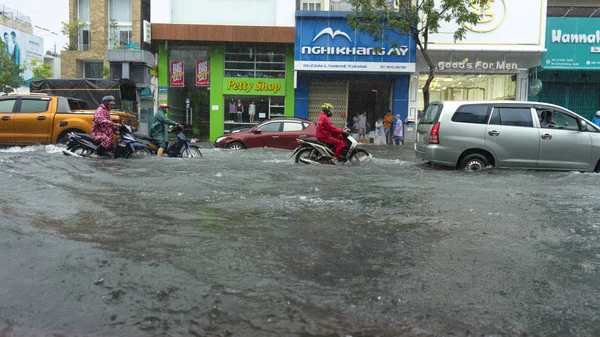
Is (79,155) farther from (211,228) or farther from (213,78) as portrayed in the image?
(213,78)

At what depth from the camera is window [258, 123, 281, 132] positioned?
14898mm

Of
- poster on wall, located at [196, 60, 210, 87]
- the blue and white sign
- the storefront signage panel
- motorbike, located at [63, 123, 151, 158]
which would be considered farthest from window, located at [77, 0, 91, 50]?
motorbike, located at [63, 123, 151, 158]

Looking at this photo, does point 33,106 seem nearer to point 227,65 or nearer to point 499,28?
point 227,65

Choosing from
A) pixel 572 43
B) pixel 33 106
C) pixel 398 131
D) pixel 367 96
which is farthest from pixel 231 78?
pixel 572 43

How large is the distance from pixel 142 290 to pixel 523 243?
3.29 m

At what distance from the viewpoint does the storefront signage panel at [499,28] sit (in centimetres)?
2100

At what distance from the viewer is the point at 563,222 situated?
214 inches

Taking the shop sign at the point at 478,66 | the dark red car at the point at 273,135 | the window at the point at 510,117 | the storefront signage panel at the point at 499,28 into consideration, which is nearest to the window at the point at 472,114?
the window at the point at 510,117

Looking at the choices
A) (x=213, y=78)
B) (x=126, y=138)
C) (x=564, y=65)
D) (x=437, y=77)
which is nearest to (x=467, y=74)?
→ (x=437, y=77)

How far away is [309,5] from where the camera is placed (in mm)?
22719

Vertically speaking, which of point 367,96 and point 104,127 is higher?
point 367,96

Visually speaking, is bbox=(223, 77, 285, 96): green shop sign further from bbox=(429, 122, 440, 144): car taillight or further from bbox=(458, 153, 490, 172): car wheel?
bbox=(458, 153, 490, 172): car wheel

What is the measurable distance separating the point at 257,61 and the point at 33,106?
11.6 meters

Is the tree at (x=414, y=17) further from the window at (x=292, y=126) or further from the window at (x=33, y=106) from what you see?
the window at (x=33, y=106)
